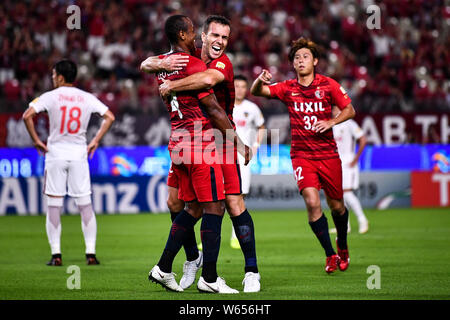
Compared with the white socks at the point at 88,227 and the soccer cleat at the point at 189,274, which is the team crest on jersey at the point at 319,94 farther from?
the white socks at the point at 88,227

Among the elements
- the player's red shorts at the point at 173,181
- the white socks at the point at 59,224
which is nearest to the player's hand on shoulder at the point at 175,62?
the player's red shorts at the point at 173,181

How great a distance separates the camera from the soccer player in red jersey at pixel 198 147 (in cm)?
670

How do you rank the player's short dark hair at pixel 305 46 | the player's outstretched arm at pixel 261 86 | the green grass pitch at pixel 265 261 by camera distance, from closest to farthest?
the green grass pitch at pixel 265 261
the player's outstretched arm at pixel 261 86
the player's short dark hair at pixel 305 46

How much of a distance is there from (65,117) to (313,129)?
9.96 feet

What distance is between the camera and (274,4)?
2573cm

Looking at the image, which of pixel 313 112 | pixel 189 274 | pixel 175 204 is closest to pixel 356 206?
pixel 313 112

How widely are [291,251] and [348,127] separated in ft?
12.2

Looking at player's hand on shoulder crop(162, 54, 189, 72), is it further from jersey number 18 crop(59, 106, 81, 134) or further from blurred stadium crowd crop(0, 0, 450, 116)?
blurred stadium crowd crop(0, 0, 450, 116)

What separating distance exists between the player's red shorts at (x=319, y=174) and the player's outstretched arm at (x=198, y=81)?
223 centimetres

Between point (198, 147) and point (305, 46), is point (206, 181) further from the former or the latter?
point (305, 46)

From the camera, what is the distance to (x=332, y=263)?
27.0ft

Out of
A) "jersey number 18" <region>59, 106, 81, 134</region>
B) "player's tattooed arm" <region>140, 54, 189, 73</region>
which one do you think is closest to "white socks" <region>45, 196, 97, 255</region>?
"jersey number 18" <region>59, 106, 81, 134</region>

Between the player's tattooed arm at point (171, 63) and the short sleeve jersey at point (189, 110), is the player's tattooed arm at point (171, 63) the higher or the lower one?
the higher one
